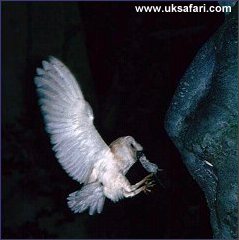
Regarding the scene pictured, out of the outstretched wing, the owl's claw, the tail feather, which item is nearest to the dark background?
the tail feather

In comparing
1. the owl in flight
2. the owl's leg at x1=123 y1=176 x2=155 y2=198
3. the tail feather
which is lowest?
the tail feather

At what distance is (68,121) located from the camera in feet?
4.94

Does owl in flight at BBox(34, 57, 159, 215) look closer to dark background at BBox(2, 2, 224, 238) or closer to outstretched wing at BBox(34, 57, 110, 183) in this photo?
outstretched wing at BBox(34, 57, 110, 183)

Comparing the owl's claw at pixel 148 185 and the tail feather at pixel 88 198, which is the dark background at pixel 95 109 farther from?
the owl's claw at pixel 148 185

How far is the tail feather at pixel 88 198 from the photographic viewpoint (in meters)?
1.56

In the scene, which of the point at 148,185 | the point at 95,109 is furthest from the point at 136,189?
the point at 95,109

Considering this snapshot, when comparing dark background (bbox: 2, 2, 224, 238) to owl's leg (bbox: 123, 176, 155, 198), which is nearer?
owl's leg (bbox: 123, 176, 155, 198)

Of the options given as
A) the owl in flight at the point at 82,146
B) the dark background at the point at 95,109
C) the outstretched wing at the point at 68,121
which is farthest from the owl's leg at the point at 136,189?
the dark background at the point at 95,109

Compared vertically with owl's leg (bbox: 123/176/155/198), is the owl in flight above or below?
above

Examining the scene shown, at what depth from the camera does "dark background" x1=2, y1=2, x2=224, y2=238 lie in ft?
11.6

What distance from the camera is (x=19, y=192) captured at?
12.3ft

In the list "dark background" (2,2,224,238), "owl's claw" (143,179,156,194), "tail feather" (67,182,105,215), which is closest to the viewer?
"owl's claw" (143,179,156,194)

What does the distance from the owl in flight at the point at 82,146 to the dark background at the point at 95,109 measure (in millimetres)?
1809

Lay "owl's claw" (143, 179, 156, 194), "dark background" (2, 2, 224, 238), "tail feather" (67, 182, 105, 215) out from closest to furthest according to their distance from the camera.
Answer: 1. "owl's claw" (143, 179, 156, 194)
2. "tail feather" (67, 182, 105, 215)
3. "dark background" (2, 2, 224, 238)
